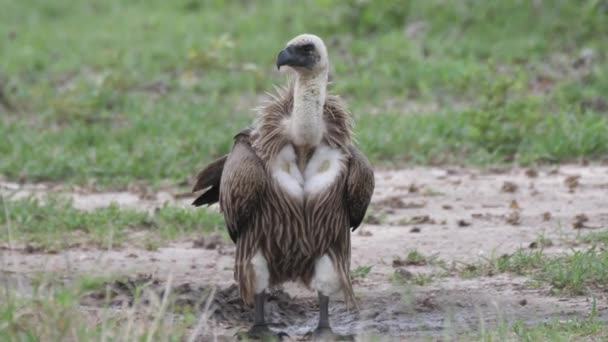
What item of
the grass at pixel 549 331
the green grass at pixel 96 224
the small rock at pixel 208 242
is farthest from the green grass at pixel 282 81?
the grass at pixel 549 331

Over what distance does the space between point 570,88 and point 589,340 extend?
6.06 metres

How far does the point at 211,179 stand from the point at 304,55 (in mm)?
1045

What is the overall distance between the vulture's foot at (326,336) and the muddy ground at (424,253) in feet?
0.23

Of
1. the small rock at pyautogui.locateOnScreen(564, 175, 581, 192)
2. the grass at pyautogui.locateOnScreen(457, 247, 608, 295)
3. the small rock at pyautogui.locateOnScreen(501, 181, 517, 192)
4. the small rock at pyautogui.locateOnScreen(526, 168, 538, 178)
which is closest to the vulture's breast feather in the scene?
the grass at pyautogui.locateOnScreen(457, 247, 608, 295)

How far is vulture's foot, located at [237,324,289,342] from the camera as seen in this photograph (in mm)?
5777

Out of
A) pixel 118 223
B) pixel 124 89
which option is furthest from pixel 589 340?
pixel 124 89

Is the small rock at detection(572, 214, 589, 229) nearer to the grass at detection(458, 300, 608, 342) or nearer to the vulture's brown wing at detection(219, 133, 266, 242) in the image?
the grass at detection(458, 300, 608, 342)

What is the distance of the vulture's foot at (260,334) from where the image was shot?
578cm

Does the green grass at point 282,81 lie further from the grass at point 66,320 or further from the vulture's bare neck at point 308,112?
the grass at point 66,320

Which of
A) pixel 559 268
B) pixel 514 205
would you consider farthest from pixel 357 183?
pixel 514 205

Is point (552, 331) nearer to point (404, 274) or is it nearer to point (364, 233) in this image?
point (404, 274)

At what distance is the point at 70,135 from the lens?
10359 millimetres

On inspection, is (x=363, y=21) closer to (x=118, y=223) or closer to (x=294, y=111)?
(x=118, y=223)

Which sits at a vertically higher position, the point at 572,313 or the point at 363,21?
the point at 363,21
